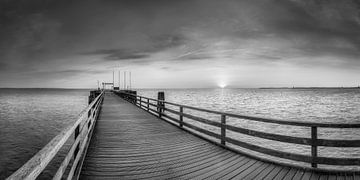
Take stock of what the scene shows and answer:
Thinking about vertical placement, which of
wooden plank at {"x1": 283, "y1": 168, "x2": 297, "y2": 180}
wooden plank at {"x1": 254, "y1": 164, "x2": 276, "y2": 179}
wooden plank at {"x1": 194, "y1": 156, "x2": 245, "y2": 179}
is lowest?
wooden plank at {"x1": 194, "y1": 156, "x2": 245, "y2": 179}

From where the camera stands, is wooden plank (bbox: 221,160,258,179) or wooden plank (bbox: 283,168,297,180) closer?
wooden plank (bbox: 283,168,297,180)

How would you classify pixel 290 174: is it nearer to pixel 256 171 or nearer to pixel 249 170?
pixel 256 171

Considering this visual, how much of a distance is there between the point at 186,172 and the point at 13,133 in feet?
62.5

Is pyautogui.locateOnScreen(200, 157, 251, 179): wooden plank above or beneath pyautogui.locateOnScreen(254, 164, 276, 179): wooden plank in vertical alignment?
beneath

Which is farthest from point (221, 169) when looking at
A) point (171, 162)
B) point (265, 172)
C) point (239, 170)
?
point (171, 162)

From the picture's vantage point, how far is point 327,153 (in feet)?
36.7

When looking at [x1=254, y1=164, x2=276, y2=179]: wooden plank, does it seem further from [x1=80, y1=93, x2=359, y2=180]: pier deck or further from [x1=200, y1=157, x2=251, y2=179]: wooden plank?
[x1=200, y1=157, x2=251, y2=179]: wooden plank

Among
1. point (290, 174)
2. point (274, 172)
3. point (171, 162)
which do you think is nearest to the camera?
point (290, 174)

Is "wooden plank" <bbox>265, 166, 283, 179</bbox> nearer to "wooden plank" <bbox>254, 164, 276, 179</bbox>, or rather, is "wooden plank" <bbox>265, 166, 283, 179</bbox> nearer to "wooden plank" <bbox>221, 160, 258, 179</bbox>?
"wooden plank" <bbox>254, 164, 276, 179</bbox>

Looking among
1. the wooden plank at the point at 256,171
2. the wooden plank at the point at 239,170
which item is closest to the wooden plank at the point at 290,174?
the wooden plank at the point at 256,171

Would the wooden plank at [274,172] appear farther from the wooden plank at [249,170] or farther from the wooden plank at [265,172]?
the wooden plank at [249,170]

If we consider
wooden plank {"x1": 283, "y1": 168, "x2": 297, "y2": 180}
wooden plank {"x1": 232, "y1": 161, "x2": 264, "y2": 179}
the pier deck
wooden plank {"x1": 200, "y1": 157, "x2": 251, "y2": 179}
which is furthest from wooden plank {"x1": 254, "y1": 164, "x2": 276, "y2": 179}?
wooden plank {"x1": 200, "y1": 157, "x2": 251, "y2": 179}

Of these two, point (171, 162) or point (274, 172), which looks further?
point (171, 162)

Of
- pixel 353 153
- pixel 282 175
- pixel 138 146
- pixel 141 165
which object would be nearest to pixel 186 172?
pixel 141 165
